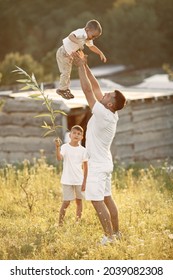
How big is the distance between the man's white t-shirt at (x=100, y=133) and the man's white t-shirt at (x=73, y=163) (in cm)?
92

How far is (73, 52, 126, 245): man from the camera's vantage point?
7547 mm

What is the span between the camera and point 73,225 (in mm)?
8633

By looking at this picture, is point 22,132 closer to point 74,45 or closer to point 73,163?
point 73,163

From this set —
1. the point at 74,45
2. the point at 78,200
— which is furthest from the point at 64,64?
the point at 78,200

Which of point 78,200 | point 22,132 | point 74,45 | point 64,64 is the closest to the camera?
point 74,45

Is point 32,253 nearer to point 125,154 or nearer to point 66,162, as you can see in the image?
point 66,162

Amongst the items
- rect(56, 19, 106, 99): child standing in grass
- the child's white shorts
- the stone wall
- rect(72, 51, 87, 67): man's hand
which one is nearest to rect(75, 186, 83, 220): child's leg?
the child's white shorts

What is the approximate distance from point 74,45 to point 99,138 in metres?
1.12

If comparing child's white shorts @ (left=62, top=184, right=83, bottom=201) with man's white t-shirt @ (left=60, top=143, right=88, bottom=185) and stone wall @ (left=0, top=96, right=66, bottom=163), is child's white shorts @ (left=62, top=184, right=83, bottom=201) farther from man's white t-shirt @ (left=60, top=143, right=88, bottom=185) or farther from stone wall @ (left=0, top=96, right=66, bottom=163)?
stone wall @ (left=0, top=96, right=66, bottom=163)

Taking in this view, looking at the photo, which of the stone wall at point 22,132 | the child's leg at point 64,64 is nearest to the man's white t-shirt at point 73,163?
the child's leg at point 64,64

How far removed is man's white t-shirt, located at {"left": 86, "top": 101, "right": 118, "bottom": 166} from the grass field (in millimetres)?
976

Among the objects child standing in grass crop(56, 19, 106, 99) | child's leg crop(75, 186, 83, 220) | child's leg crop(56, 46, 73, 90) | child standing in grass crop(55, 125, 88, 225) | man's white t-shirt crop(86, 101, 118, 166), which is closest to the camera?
man's white t-shirt crop(86, 101, 118, 166)

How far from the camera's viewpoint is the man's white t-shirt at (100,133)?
7539mm
